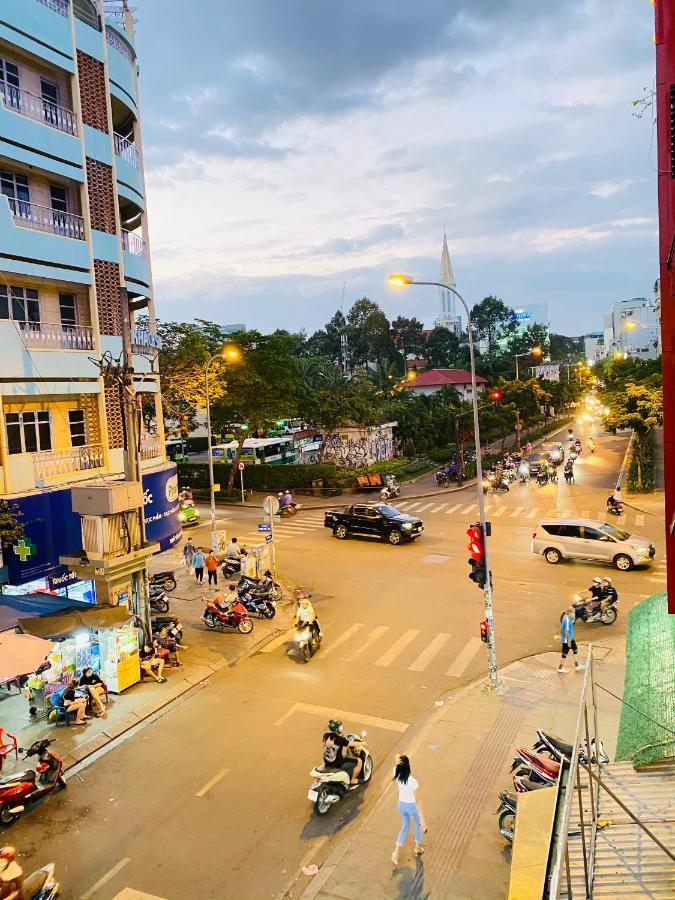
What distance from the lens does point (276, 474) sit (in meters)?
45.4

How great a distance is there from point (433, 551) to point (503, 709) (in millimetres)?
13816

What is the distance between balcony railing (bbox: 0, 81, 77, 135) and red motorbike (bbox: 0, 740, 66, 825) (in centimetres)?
1528

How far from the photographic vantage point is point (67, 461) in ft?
58.6

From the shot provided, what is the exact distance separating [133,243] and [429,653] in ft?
53.3

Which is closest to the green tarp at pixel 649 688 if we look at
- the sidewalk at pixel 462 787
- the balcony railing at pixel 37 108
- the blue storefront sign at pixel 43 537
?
the sidewalk at pixel 462 787

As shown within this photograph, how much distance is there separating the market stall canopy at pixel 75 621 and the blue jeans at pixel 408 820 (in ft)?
25.8

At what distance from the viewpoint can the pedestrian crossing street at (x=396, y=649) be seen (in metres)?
15.4

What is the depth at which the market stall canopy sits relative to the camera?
13148 mm

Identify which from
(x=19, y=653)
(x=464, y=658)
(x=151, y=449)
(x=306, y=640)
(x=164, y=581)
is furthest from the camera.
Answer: (x=164, y=581)

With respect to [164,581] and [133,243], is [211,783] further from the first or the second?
[133,243]

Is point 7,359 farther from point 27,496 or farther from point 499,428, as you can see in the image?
point 499,428

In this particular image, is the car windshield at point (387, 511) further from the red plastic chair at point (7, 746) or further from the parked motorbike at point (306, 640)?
the red plastic chair at point (7, 746)

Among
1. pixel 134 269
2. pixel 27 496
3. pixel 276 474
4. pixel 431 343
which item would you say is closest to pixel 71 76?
pixel 134 269

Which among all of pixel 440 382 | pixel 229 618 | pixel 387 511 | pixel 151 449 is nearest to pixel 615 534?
pixel 387 511
